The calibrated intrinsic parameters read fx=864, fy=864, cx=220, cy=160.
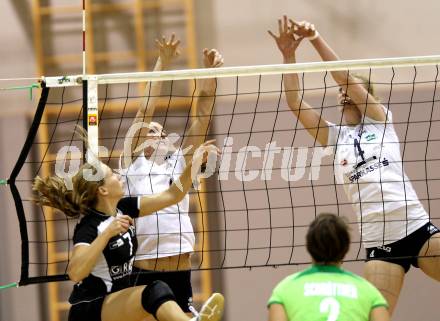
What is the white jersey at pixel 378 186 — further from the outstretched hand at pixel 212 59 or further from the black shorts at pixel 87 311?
the black shorts at pixel 87 311

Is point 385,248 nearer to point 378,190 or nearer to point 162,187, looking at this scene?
point 378,190

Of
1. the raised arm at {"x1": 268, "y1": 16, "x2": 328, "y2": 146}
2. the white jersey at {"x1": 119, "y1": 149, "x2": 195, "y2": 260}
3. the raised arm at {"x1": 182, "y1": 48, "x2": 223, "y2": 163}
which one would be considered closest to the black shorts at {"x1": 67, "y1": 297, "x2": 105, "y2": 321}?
the white jersey at {"x1": 119, "y1": 149, "x2": 195, "y2": 260}

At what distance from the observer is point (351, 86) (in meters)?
4.49

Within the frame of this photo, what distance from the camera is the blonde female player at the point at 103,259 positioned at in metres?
3.66

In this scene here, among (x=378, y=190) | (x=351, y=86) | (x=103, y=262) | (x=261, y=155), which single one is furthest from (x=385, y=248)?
(x=261, y=155)

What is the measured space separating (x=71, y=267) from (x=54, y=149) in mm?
3096

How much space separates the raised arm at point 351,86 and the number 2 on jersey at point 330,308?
188 centimetres

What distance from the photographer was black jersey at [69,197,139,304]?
3.83 meters

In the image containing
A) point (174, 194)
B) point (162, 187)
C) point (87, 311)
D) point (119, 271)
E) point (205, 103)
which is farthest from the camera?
point (205, 103)

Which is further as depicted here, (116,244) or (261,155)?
(261,155)

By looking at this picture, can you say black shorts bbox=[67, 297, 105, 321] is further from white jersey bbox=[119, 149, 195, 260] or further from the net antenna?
the net antenna

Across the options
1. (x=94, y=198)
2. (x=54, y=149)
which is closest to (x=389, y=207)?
(x=94, y=198)

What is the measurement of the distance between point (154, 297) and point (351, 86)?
1.59m

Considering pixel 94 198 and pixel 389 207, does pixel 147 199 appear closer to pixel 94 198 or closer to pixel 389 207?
pixel 94 198
